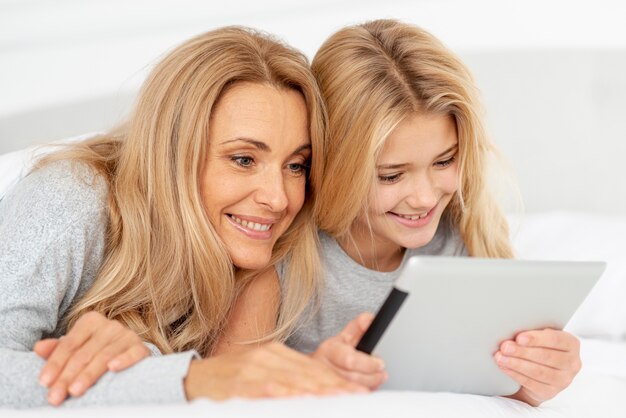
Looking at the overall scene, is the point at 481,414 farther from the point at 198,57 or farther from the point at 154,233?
the point at 198,57

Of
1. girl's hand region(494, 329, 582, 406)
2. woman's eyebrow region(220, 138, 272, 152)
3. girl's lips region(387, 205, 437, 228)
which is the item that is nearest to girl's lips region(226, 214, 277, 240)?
woman's eyebrow region(220, 138, 272, 152)

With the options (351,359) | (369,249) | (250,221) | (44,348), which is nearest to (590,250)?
(369,249)

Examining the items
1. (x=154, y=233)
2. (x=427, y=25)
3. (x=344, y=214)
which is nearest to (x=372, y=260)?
(x=344, y=214)

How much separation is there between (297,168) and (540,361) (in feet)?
1.84

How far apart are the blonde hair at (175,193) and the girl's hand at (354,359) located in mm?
397

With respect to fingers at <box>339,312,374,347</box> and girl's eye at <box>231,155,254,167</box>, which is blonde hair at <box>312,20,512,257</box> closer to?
girl's eye at <box>231,155,254,167</box>

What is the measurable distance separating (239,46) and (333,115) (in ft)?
0.69

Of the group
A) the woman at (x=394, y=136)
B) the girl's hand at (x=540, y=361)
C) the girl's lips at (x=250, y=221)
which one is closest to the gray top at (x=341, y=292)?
the woman at (x=394, y=136)

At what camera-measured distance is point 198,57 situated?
1.63 m

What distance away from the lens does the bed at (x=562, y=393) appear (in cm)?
110

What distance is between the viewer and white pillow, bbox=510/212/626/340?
2.12 metres

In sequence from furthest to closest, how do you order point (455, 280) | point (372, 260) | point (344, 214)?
point (372, 260), point (344, 214), point (455, 280)

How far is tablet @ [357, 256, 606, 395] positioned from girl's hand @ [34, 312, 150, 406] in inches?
12.7

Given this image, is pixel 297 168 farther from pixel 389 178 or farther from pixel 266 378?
pixel 266 378
